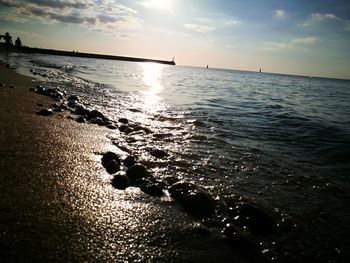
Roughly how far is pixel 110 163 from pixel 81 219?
1.47 meters

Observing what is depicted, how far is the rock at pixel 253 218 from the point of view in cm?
311

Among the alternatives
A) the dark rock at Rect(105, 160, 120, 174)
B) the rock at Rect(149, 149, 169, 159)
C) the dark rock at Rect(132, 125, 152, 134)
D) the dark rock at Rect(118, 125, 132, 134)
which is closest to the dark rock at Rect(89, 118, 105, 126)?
the dark rock at Rect(118, 125, 132, 134)

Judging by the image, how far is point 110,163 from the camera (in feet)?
13.4

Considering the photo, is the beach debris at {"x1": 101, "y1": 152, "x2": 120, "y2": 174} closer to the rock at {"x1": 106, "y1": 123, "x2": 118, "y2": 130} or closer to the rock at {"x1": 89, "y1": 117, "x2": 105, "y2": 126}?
the rock at {"x1": 106, "y1": 123, "x2": 118, "y2": 130}

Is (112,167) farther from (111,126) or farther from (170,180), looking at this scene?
(111,126)

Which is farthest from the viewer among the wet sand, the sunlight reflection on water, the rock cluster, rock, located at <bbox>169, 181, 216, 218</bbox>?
the sunlight reflection on water

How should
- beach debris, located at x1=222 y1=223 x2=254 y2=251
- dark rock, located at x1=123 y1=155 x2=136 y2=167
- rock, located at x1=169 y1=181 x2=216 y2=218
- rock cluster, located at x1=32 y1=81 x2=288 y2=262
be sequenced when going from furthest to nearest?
dark rock, located at x1=123 y1=155 x2=136 y2=167 → rock, located at x1=169 y1=181 x2=216 y2=218 → rock cluster, located at x1=32 y1=81 x2=288 y2=262 → beach debris, located at x1=222 y1=223 x2=254 y2=251

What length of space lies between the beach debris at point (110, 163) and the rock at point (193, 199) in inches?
36.7

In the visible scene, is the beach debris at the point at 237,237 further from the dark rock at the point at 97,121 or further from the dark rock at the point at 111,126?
the dark rock at the point at 97,121

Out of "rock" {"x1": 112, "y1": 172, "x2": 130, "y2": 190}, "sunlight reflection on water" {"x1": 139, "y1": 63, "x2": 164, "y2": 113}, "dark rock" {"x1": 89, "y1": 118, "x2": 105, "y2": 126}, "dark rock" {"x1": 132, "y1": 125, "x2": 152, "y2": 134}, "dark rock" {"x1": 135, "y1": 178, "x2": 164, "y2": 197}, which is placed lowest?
"dark rock" {"x1": 135, "y1": 178, "x2": 164, "y2": 197}

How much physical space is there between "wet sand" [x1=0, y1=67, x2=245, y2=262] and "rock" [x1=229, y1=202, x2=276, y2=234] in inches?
18.5

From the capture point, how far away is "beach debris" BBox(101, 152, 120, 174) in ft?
13.2

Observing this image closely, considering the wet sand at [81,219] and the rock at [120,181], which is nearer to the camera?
the wet sand at [81,219]

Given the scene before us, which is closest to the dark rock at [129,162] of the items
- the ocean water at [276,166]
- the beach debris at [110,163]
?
the beach debris at [110,163]
